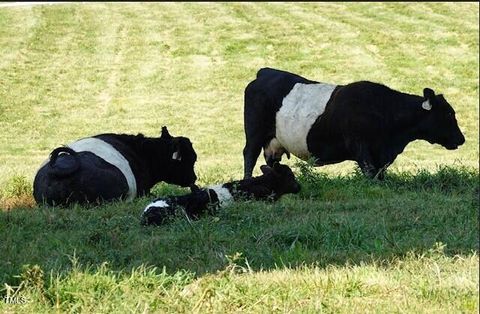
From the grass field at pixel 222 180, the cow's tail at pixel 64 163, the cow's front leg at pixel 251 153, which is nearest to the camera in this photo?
the grass field at pixel 222 180

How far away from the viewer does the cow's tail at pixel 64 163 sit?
370 inches

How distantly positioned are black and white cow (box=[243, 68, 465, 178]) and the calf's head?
1600 millimetres

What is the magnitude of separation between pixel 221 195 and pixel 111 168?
1.67m

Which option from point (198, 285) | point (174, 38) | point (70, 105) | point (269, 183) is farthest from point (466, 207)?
point (174, 38)

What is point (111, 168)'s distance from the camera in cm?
995

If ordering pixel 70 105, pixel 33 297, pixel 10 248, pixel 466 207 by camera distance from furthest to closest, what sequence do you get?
pixel 70 105, pixel 466 207, pixel 10 248, pixel 33 297

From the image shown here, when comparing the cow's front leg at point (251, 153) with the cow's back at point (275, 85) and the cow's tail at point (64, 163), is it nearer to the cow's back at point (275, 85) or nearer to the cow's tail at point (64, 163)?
the cow's back at point (275, 85)

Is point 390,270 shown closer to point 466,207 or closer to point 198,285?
point 198,285

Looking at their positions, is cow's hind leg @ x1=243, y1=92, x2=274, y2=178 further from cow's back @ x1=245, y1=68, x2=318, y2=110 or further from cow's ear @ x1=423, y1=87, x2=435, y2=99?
cow's ear @ x1=423, y1=87, x2=435, y2=99

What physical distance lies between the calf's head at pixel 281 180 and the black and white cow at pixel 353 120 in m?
1.60

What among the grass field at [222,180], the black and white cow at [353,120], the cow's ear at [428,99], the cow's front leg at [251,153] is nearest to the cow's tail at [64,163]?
the grass field at [222,180]

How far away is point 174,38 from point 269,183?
22444 mm

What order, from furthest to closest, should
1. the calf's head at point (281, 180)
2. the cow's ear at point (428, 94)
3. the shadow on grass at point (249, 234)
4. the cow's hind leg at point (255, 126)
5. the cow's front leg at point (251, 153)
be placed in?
the cow's front leg at point (251, 153) → the cow's hind leg at point (255, 126) → the cow's ear at point (428, 94) → the calf's head at point (281, 180) → the shadow on grass at point (249, 234)

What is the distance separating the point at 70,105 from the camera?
73.1 ft
